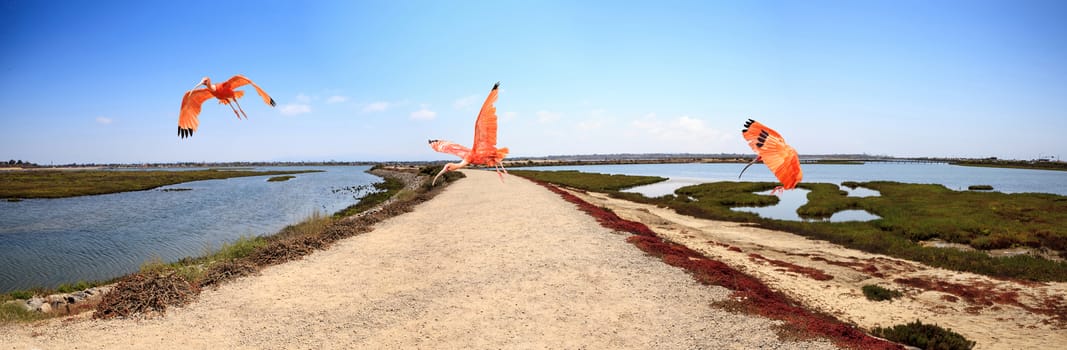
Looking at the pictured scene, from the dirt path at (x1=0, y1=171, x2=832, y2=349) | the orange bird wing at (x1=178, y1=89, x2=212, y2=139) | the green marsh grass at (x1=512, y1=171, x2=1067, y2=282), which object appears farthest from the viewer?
the green marsh grass at (x1=512, y1=171, x2=1067, y2=282)

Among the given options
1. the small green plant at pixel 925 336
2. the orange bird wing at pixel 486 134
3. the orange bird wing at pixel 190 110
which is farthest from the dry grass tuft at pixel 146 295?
the small green plant at pixel 925 336

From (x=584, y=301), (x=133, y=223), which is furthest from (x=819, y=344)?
(x=133, y=223)

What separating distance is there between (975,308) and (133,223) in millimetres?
49592

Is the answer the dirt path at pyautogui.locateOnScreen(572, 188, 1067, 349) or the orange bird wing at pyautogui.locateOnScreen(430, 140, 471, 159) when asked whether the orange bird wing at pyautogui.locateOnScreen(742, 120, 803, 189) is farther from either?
the dirt path at pyautogui.locateOnScreen(572, 188, 1067, 349)

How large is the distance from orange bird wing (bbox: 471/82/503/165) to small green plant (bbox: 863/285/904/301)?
16.6 m

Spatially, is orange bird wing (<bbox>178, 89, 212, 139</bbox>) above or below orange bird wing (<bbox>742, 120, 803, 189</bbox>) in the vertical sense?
above

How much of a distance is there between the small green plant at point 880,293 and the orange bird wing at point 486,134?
16.6 meters

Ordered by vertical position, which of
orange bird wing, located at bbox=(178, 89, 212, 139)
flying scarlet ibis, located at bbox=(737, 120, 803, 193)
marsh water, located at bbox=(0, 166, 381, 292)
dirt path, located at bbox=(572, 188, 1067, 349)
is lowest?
marsh water, located at bbox=(0, 166, 381, 292)

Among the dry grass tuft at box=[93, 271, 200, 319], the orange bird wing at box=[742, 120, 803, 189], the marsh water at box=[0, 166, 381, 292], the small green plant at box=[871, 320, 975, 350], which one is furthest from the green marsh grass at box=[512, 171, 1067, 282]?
the marsh water at box=[0, 166, 381, 292]

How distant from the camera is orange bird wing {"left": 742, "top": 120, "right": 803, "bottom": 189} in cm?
346

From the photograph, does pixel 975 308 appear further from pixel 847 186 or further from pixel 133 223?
pixel 847 186

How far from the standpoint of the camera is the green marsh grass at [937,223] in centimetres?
2020

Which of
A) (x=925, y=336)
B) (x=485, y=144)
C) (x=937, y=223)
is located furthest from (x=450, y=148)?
(x=937, y=223)

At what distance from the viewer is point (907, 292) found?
15.8 m
